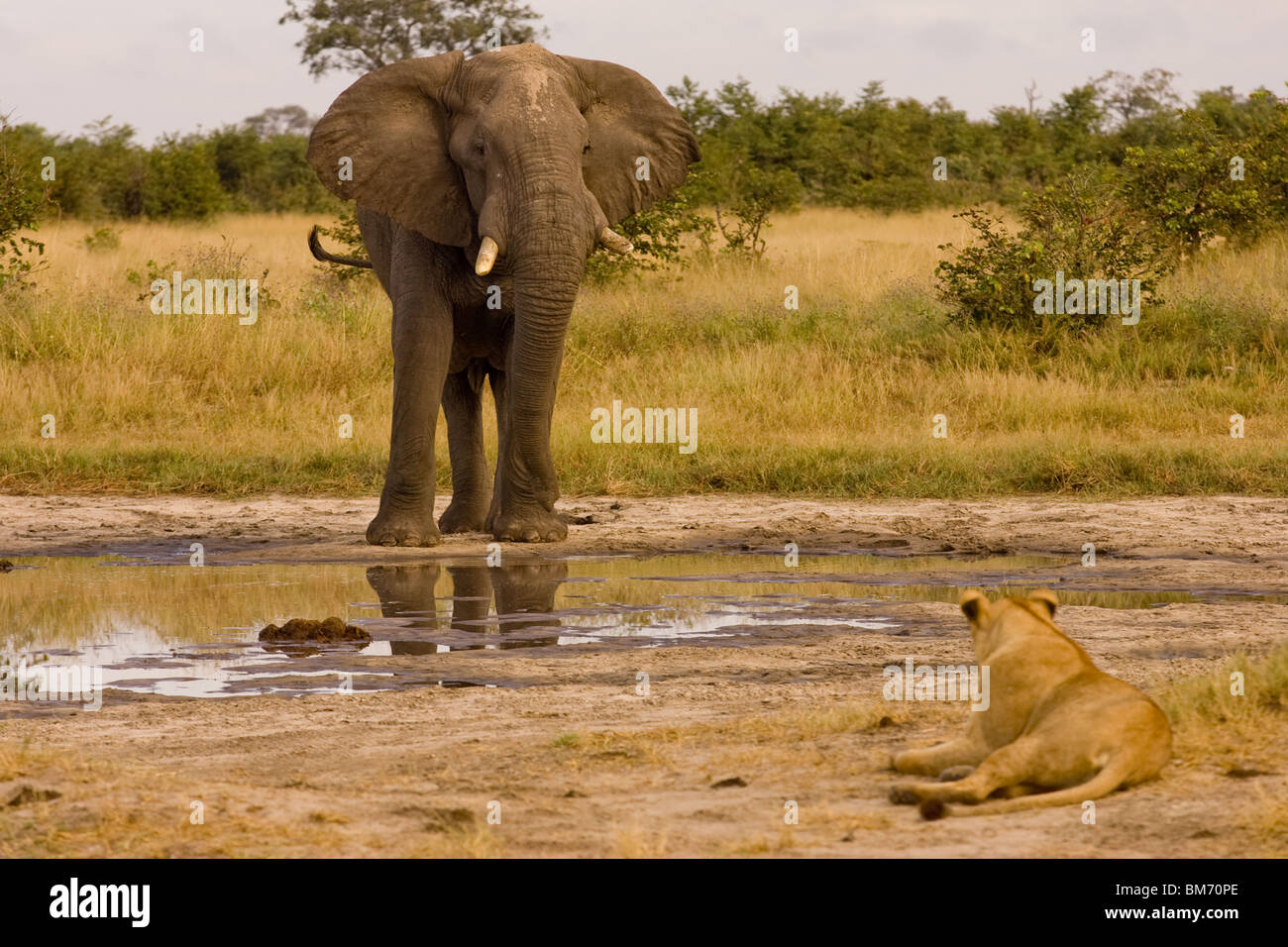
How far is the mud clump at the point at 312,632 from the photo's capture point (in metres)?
7.46

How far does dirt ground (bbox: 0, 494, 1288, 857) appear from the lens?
4.27 meters

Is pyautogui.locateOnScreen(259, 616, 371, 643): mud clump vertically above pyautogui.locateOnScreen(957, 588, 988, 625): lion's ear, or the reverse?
pyautogui.locateOnScreen(957, 588, 988, 625): lion's ear

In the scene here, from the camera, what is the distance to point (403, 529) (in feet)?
33.0

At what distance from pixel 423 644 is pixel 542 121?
3182 millimetres

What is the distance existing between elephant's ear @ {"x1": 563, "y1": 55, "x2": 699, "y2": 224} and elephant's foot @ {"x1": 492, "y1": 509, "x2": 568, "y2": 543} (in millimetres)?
1794

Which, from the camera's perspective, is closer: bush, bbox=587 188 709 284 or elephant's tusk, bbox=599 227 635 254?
elephant's tusk, bbox=599 227 635 254

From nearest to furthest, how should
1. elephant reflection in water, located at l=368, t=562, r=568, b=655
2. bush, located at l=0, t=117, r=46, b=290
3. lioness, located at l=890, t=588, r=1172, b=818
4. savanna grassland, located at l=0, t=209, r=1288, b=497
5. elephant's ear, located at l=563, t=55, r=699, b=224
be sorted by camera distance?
lioness, located at l=890, t=588, r=1172, b=818 < elephant reflection in water, located at l=368, t=562, r=568, b=655 < elephant's ear, located at l=563, t=55, r=699, b=224 < savanna grassland, located at l=0, t=209, r=1288, b=497 < bush, located at l=0, t=117, r=46, b=290
